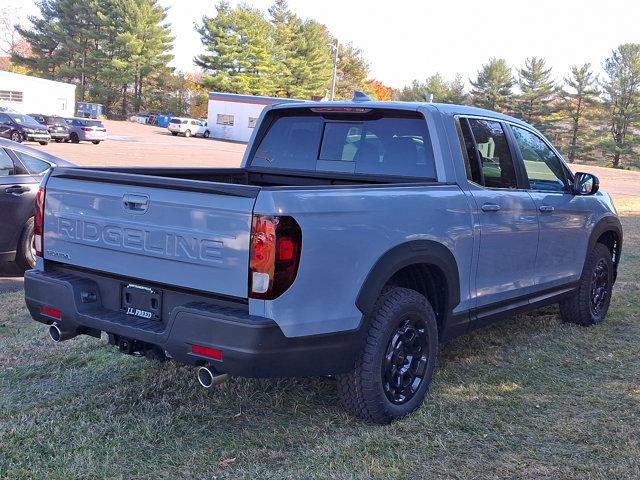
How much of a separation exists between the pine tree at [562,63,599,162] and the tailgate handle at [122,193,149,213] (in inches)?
3052

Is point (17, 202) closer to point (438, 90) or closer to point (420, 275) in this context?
point (420, 275)

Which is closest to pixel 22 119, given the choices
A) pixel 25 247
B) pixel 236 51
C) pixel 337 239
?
pixel 25 247

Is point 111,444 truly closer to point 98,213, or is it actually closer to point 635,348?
point 98,213

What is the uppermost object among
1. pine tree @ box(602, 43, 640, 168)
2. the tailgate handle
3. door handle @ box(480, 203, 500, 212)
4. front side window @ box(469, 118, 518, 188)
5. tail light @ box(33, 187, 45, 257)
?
pine tree @ box(602, 43, 640, 168)

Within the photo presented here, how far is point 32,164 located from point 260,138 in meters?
3.75

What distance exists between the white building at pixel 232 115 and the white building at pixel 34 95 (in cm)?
1344

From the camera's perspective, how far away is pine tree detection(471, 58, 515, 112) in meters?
77.7

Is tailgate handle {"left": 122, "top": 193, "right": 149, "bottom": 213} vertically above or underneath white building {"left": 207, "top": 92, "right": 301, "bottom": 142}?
underneath

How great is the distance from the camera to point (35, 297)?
4180 mm

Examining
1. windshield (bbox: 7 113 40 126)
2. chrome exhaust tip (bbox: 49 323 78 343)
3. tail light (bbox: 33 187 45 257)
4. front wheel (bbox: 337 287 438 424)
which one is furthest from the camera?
windshield (bbox: 7 113 40 126)

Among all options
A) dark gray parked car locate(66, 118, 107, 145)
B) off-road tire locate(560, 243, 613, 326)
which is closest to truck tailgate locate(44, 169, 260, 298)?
off-road tire locate(560, 243, 613, 326)

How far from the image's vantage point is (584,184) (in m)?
6.15

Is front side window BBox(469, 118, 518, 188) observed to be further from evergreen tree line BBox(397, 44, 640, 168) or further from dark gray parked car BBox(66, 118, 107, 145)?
evergreen tree line BBox(397, 44, 640, 168)

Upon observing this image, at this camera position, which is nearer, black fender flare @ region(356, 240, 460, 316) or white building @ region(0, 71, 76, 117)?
black fender flare @ region(356, 240, 460, 316)
